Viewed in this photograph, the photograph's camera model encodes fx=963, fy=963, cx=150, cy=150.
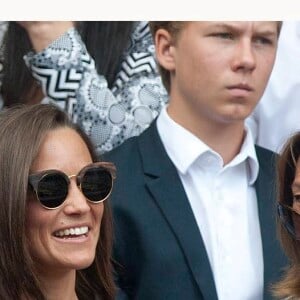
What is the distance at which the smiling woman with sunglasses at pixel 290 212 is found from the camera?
1984 millimetres

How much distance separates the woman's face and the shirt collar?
414 mm

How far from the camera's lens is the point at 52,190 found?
5.86 ft

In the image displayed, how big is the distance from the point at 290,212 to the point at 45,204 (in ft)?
1.71

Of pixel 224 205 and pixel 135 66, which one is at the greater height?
pixel 135 66

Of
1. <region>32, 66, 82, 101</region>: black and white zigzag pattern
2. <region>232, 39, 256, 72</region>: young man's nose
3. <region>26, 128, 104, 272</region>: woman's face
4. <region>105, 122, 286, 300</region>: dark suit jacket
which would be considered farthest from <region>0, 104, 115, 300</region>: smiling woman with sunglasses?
<region>232, 39, 256, 72</region>: young man's nose

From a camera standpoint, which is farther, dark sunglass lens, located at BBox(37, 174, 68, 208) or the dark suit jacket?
the dark suit jacket

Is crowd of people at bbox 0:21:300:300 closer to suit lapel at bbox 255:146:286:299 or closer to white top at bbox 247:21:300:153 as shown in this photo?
suit lapel at bbox 255:146:286:299

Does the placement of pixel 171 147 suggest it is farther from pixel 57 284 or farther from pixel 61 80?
pixel 57 284

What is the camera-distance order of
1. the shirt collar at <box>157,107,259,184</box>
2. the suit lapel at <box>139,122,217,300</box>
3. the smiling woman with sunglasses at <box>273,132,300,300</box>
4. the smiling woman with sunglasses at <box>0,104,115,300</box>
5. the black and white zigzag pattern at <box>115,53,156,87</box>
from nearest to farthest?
the smiling woman with sunglasses at <box>0,104,115,300</box> < the smiling woman with sunglasses at <box>273,132,300,300</box> < the suit lapel at <box>139,122,217,300</box> < the shirt collar at <box>157,107,259,184</box> < the black and white zigzag pattern at <box>115,53,156,87</box>

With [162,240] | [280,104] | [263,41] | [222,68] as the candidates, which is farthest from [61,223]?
[280,104]

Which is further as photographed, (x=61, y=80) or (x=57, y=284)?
(x=61, y=80)

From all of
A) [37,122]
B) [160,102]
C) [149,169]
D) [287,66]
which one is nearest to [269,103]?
[287,66]

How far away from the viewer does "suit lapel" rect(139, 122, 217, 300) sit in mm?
2127

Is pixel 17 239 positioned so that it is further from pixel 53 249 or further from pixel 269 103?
pixel 269 103
